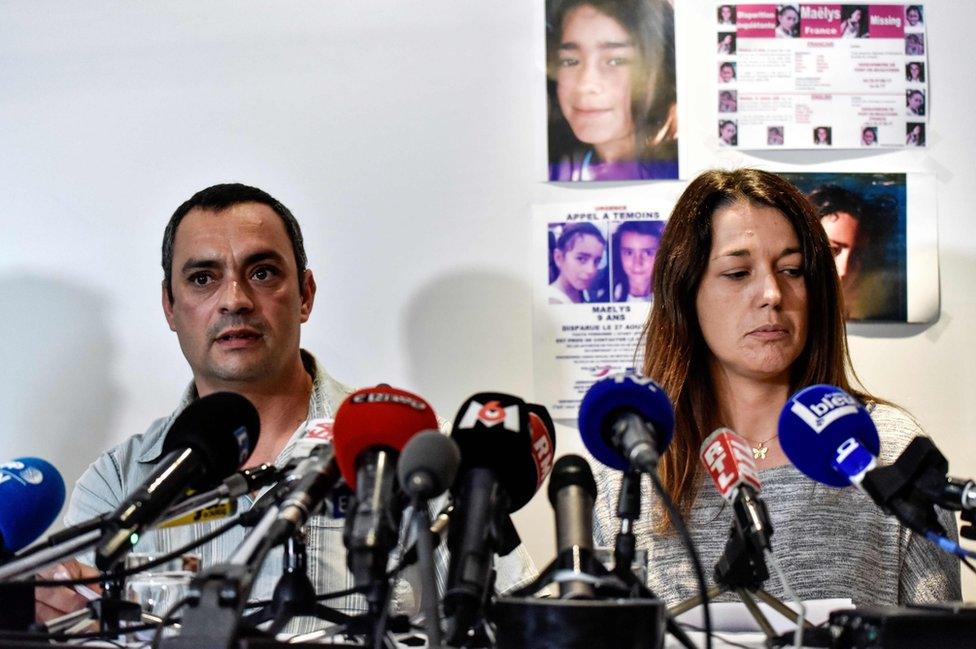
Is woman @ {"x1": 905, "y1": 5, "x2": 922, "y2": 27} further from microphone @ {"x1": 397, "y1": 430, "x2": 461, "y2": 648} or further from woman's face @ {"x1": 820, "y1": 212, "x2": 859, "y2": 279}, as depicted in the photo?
microphone @ {"x1": 397, "y1": 430, "x2": 461, "y2": 648}

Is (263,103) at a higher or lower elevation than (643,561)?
higher

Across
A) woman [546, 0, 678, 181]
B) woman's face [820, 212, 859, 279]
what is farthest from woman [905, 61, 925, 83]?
woman [546, 0, 678, 181]

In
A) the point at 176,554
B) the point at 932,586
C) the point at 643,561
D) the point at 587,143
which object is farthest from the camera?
the point at 587,143

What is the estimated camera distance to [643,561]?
134 cm

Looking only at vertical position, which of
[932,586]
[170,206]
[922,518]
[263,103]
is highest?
[263,103]

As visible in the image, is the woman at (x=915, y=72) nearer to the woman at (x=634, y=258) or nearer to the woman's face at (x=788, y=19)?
the woman's face at (x=788, y=19)

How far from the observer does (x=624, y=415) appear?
1103 millimetres

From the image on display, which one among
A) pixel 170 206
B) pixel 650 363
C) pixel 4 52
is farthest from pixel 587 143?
pixel 4 52

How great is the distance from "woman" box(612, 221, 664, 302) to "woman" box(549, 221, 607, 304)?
0.14 ft

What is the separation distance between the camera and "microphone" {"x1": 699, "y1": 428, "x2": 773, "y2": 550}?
1.14 meters

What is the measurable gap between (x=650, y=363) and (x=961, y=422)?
82 cm

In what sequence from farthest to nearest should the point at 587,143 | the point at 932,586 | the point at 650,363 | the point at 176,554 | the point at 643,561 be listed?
the point at 587,143
the point at 650,363
the point at 932,586
the point at 643,561
the point at 176,554

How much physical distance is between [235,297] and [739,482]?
1335 millimetres

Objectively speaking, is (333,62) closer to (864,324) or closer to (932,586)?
(864,324)
